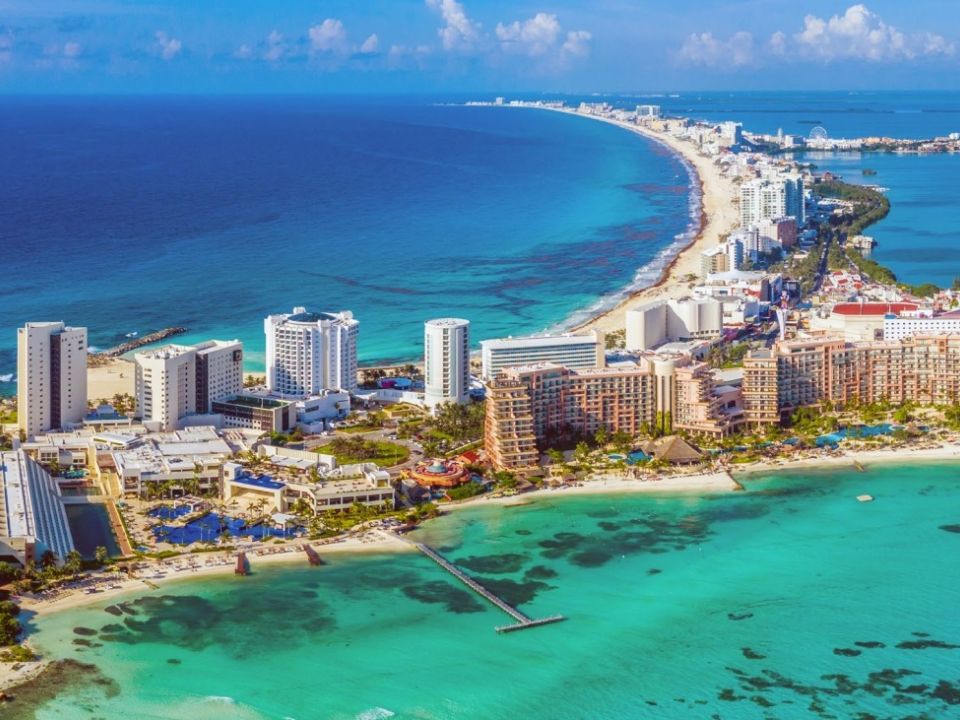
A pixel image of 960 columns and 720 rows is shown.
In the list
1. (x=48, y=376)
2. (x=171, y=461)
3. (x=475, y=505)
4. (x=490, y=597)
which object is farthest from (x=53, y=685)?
(x=48, y=376)

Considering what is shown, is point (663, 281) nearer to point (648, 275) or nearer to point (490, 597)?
point (648, 275)

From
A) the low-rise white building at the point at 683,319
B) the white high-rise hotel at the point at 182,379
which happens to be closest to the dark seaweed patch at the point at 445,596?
the white high-rise hotel at the point at 182,379

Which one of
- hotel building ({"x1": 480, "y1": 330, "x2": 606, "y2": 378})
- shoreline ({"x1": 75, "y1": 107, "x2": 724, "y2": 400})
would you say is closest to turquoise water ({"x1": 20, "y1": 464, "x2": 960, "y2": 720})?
hotel building ({"x1": 480, "y1": 330, "x2": 606, "y2": 378})

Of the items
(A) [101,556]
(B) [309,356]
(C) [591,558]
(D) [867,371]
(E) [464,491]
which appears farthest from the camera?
(B) [309,356]

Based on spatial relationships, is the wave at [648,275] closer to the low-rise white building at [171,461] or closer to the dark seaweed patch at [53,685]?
the low-rise white building at [171,461]

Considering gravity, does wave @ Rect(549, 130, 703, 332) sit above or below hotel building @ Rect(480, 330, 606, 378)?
above

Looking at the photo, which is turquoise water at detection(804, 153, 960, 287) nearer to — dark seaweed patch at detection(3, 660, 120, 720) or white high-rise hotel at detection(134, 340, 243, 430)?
white high-rise hotel at detection(134, 340, 243, 430)
